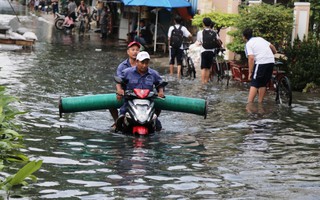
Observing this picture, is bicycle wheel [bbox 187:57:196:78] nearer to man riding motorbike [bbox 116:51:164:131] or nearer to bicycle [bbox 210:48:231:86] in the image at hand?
bicycle [bbox 210:48:231:86]

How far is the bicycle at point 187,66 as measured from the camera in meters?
23.3

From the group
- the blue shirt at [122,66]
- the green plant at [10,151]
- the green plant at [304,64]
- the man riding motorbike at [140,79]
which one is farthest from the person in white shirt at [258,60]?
the green plant at [10,151]

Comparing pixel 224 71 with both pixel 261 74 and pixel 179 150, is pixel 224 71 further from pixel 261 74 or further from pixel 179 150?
pixel 179 150

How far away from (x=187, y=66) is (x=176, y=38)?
1100 millimetres

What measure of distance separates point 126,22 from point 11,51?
41.8 feet

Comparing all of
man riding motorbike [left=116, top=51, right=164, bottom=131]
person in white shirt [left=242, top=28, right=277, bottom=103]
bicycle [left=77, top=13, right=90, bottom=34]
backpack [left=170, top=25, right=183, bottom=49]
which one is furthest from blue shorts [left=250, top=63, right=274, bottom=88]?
bicycle [left=77, top=13, right=90, bottom=34]

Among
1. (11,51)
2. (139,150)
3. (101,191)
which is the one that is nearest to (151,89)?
(139,150)

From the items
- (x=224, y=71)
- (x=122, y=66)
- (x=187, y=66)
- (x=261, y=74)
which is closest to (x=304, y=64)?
(x=224, y=71)

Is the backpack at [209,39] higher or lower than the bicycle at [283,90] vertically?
higher

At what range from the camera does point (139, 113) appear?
41.0ft

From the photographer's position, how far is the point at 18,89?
58.7 ft

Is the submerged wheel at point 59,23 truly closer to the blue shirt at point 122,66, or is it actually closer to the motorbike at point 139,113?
the blue shirt at point 122,66

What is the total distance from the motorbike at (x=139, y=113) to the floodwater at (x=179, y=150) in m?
0.18

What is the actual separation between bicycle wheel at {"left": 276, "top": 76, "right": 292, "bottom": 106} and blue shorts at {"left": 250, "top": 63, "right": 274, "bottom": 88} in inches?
20.7
